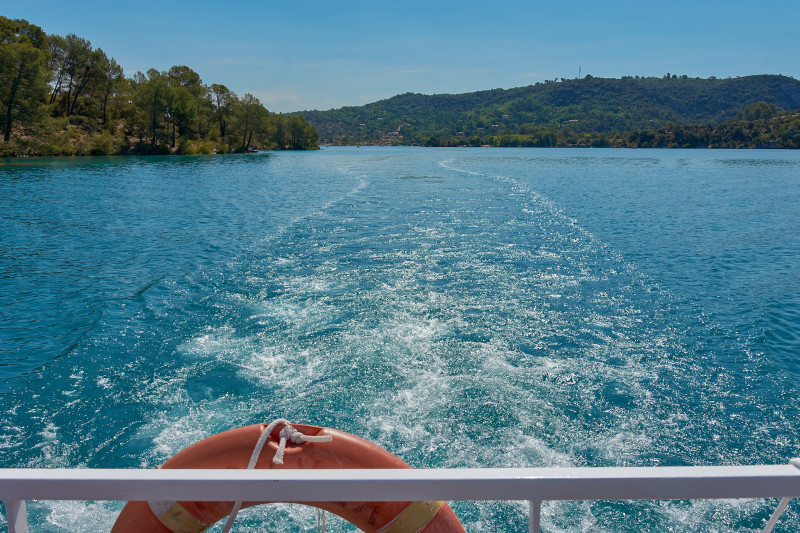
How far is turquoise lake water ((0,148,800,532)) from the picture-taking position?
216 inches

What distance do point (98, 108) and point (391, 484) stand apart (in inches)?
3364

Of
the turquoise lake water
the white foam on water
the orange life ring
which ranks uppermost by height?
the orange life ring

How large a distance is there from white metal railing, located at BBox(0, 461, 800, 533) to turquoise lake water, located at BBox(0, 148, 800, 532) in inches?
129

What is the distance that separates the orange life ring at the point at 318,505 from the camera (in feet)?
6.81

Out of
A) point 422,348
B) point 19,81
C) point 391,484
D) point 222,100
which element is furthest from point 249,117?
point 391,484

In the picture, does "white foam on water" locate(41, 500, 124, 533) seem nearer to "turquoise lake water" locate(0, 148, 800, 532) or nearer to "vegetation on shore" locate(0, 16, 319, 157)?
"turquoise lake water" locate(0, 148, 800, 532)

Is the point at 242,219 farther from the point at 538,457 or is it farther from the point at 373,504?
the point at 373,504

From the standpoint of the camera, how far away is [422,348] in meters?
7.99

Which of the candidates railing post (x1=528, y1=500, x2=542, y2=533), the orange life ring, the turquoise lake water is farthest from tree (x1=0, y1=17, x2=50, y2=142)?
railing post (x1=528, y1=500, x2=542, y2=533)

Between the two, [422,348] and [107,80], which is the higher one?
[107,80]

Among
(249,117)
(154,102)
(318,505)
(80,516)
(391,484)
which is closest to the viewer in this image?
(391,484)

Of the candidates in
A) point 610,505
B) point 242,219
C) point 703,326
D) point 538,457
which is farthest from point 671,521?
point 242,219

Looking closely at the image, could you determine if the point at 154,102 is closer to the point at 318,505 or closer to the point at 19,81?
the point at 19,81

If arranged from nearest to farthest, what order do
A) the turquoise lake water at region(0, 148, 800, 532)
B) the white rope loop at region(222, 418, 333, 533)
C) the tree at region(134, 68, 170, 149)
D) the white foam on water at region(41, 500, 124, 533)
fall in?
the white rope loop at region(222, 418, 333, 533) < the white foam on water at region(41, 500, 124, 533) < the turquoise lake water at region(0, 148, 800, 532) < the tree at region(134, 68, 170, 149)
